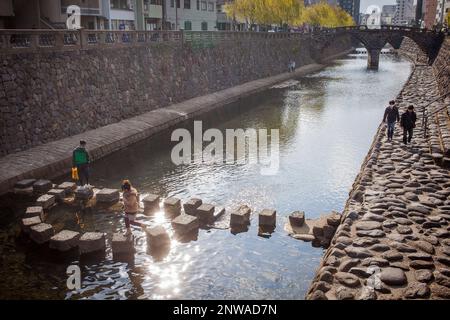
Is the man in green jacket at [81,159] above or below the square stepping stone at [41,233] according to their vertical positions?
above

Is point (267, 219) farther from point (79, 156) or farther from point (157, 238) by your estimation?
point (79, 156)

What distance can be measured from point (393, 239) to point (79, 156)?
11525 millimetres

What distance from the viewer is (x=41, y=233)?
12523 millimetres

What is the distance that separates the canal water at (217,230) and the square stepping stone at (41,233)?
0.95 ft

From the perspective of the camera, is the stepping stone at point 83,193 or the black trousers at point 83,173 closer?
the stepping stone at point 83,193

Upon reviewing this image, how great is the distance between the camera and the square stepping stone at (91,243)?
39.2ft

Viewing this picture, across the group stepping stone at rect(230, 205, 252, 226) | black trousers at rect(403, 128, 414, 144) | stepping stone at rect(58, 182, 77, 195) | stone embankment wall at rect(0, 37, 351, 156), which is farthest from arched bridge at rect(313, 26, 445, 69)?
stepping stone at rect(58, 182, 77, 195)

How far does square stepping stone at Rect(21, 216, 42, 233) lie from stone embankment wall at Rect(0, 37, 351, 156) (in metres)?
7.18

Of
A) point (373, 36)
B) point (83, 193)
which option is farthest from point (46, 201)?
point (373, 36)

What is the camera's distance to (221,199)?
16.5m

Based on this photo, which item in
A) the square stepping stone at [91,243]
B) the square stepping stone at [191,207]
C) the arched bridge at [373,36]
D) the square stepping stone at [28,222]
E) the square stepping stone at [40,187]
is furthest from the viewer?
the arched bridge at [373,36]

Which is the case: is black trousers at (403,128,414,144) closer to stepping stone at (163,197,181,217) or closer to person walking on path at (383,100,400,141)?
person walking on path at (383,100,400,141)

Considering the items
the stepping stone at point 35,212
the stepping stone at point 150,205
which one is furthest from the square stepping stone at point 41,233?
the stepping stone at point 150,205

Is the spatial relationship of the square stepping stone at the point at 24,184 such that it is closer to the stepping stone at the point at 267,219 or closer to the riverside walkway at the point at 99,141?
the riverside walkway at the point at 99,141
